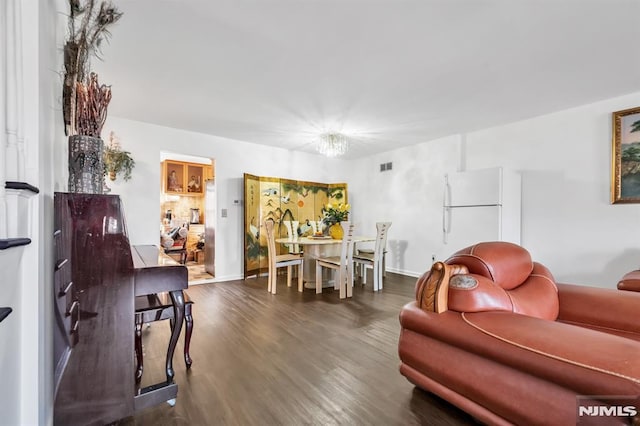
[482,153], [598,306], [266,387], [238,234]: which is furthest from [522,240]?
[238,234]

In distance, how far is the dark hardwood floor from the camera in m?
1.48

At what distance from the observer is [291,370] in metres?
1.92

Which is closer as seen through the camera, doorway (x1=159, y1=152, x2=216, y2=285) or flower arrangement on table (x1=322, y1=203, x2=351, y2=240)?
flower arrangement on table (x1=322, y1=203, x2=351, y2=240)

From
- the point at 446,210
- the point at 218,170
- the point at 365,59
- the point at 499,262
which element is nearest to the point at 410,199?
the point at 446,210

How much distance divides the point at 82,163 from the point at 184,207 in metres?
6.03

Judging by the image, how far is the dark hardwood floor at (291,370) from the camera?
4.87 ft

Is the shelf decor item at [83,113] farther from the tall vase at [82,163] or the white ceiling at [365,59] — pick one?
the white ceiling at [365,59]

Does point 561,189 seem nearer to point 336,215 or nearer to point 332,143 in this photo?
point 336,215

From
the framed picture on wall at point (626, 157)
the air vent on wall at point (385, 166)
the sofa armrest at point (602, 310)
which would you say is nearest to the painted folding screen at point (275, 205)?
the air vent on wall at point (385, 166)

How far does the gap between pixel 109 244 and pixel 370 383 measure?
1.73 m

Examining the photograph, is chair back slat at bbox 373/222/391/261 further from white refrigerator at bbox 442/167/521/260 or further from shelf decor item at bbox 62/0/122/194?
shelf decor item at bbox 62/0/122/194

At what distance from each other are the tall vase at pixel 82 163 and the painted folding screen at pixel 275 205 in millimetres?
3394

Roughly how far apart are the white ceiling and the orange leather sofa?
1687 millimetres

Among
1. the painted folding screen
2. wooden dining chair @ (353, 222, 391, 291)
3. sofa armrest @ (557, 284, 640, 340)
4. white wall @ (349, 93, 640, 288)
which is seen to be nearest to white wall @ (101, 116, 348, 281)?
the painted folding screen
